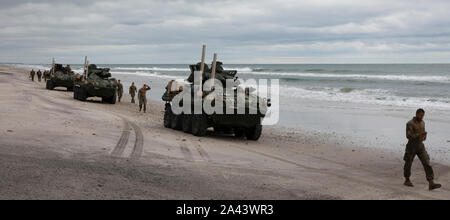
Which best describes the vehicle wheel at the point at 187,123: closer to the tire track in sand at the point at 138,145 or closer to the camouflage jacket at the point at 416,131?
the tire track in sand at the point at 138,145

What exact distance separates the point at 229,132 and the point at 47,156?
782 cm

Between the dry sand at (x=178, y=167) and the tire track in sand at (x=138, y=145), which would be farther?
the tire track in sand at (x=138, y=145)

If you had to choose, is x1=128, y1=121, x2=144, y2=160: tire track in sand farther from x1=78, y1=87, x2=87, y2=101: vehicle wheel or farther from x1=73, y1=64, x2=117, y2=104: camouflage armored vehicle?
x1=78, y1=87, x2=87, y2=101: vehicle wheel

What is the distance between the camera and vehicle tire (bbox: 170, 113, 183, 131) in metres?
17.1

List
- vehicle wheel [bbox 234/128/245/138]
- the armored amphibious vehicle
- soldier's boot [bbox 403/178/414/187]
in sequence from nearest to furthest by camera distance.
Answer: soldier's boot [bbox 403/178/414/187] → the armored amphibious vehicle → vehicle wheel [bbox 234/128/245/138]

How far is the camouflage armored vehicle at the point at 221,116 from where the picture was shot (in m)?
14.8

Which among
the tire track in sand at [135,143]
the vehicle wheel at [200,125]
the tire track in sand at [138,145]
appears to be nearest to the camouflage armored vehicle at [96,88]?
the tire track in sand at [135,143]

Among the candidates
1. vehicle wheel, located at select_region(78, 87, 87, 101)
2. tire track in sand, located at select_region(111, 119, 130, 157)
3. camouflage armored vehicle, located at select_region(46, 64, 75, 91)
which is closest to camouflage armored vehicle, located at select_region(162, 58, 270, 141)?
tire track in sand, located at select_region(111, 119, 130, 157)

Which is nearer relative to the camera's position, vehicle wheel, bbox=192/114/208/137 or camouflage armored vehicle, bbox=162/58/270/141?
camouflage armored vehicle, bbox=162/58/270/141

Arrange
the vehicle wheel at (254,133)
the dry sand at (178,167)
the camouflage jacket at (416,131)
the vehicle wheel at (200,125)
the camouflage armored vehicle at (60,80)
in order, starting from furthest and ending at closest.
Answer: the camouflage armored vehicle at (60,80) < the vehicle wheel at (254,133) < the vehicle wheel at (200,125) < the camouflage jacket at (416,131) < the dry sand at (178,167)

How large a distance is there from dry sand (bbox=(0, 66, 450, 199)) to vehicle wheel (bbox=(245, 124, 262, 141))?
0.25m

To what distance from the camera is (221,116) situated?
1484 cm

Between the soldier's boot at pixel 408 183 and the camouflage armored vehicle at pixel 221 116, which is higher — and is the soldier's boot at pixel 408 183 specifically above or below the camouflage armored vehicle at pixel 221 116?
below
